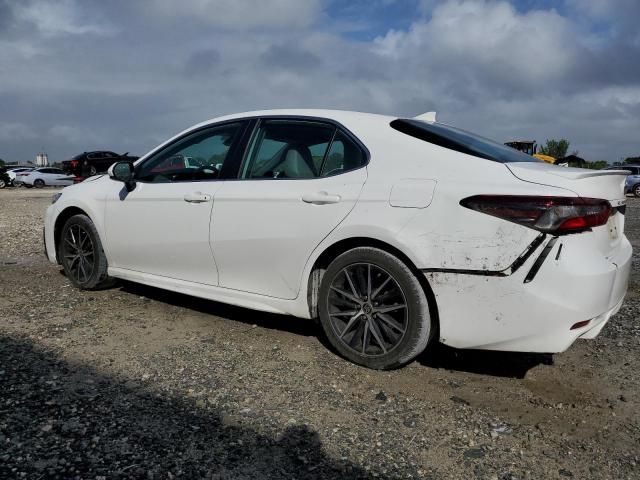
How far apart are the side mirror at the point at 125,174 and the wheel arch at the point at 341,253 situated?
190cm

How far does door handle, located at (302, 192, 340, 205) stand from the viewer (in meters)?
3.33

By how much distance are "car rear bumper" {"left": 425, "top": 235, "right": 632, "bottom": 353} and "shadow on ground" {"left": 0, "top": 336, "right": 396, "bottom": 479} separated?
1.03 metres

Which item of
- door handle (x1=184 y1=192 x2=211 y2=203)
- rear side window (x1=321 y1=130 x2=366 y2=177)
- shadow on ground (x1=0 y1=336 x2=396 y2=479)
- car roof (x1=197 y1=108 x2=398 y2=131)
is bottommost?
shadow on ground (x1=0 y1=336 x2=396 y2=479)

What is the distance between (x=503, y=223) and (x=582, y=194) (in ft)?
1.42

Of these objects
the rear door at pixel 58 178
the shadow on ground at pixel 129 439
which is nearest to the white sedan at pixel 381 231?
the shadow on ground at pixel 129 439

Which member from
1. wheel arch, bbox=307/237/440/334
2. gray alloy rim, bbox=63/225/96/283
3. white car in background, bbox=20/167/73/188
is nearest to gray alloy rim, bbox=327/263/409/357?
wheel arch, bbox=307/237/440/334

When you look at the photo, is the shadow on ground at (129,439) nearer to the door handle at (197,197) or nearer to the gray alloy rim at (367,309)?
the gray alloy rim at (367,309)

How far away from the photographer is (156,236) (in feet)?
13.9

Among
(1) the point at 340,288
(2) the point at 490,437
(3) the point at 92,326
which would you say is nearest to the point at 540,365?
(2) the point at 490,437

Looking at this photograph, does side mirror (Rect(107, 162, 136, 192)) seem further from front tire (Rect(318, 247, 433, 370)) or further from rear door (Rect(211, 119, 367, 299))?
front tire (Rect(318, 247, 433, 370))

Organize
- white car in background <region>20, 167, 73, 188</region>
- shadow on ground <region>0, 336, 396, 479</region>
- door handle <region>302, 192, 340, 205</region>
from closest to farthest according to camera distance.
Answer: shadow on ground <region>0, 336, 396, 479</region>
door handle <region>302, 192, 340, 205</region>
white car in background <region>20, 167, 73, 188</region>

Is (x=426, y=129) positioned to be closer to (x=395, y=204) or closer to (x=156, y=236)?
(x=395, y=204)

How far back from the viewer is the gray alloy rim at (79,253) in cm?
496

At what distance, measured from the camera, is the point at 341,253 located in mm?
3410
